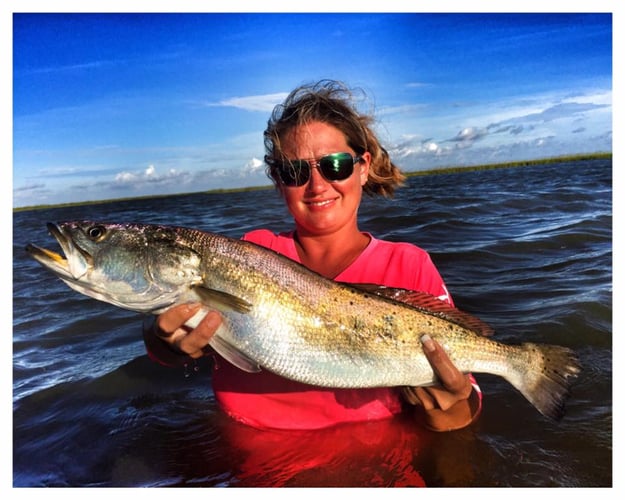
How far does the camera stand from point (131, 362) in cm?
688

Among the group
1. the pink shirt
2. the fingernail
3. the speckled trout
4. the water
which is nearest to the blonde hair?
the pink shirt

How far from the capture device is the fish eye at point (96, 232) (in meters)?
3.13

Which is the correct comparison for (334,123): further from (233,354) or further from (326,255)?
(233,354)

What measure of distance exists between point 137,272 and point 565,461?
142 inches

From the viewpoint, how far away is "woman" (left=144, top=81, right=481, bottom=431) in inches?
152

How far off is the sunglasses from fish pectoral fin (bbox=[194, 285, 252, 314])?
1.24m

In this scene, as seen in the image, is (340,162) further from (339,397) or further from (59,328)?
(59,328)

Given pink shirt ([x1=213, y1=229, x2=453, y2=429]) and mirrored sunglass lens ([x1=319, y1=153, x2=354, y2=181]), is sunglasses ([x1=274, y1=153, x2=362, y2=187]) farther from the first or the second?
pink shirt ([x1=213, y1=229, x2=453, y2=429])

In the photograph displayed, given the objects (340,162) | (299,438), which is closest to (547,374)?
(299,438)

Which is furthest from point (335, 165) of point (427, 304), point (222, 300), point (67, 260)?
point (67, 260)

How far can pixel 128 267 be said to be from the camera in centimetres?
312

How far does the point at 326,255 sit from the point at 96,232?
72.2 inches

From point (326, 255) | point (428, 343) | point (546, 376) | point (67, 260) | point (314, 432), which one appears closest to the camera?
point (67, 260)

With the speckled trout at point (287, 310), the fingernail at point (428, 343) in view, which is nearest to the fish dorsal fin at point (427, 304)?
the speckled trout at point (287, 310)
